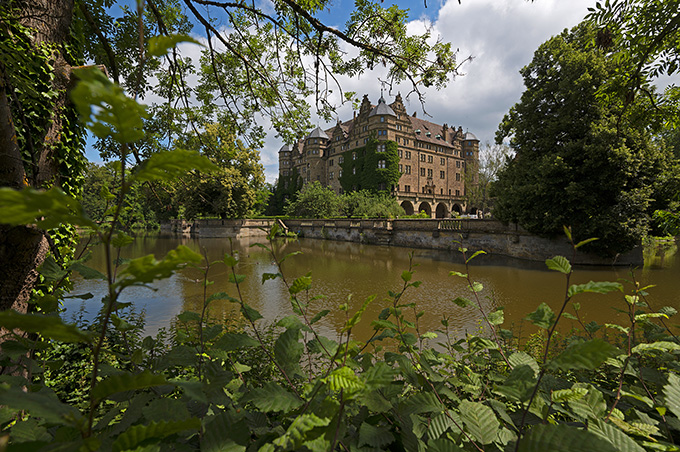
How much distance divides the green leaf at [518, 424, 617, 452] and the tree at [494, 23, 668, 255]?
52.3 ft

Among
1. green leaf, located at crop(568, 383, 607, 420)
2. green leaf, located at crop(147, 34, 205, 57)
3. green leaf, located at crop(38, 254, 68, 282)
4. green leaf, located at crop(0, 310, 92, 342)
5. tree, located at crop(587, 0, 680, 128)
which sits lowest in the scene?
green leaf, located at crop(568, 383, 607, 420)

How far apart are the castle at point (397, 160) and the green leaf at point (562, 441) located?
Answer: 37.3 m

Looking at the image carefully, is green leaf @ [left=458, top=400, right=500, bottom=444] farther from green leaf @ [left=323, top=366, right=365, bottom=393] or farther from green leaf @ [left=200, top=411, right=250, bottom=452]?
green leaf @ [left=200, top=411, right=250, bottom=452]

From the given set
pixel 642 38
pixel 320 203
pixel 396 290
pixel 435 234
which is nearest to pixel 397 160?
pixel 320 203

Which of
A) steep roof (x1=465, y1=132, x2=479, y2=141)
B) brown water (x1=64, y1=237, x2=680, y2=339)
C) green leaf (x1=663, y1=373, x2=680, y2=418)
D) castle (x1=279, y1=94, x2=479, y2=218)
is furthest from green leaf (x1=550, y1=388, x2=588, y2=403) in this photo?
steep roof (x1=465, y1=132, x2=479, y2=141)

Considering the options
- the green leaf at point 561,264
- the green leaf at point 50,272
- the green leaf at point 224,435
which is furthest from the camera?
the green leaf at point 50,272

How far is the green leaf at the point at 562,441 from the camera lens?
0.73 metres

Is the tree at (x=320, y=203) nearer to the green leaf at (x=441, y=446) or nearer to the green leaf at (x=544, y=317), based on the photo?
the green leaf at (x=544, y=317)

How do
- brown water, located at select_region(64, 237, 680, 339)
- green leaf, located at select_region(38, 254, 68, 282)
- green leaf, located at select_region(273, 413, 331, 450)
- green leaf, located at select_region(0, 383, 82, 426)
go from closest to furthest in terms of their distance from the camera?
green leaf, located at select_region(0, 383, 82, 426), green leaf, located at select_region(273, 413, 331, 450), green leaf, located at select_region(38, 254, 68, 282), brown water, located at select_region(64, 237, 680, 339)

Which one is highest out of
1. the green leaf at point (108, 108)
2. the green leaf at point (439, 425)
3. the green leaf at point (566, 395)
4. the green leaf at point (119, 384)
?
the green leaf at point (108, 108)

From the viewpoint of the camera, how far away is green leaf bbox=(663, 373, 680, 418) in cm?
101

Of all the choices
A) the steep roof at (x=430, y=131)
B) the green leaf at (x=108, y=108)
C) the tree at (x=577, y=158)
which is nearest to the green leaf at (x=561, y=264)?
the green leaf at (x=108, y=108)

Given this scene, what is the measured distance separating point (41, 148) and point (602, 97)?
860cm

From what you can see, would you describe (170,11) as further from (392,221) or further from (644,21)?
(392,221)
